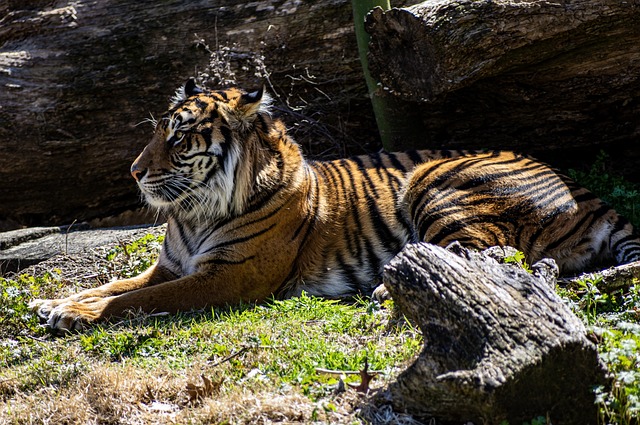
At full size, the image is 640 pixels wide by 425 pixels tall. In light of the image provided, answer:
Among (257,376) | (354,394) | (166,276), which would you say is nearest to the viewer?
(354,394)

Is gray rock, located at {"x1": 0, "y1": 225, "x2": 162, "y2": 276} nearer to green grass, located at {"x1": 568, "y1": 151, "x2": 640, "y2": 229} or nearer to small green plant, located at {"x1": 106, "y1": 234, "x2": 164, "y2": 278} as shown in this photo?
small green plant, located at {"x1": 106, "y1": 234, "x2": 164, "y2": 278}

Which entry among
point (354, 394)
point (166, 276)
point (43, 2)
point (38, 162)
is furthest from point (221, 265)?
point (43, 2)

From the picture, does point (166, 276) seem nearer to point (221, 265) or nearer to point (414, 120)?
point (221, 265)

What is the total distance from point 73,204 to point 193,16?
2.15 metres

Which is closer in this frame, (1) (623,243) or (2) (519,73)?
(1) (623,243)

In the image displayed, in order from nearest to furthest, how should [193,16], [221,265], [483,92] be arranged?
[221,265]
[483,92]
[193,16]

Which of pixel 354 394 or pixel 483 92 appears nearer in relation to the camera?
pixel 354 394

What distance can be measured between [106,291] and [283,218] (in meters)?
1.30

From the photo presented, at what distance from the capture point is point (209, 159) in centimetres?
571

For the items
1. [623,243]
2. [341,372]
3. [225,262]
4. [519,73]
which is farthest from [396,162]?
[341,372]

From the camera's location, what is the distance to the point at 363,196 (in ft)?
20.0

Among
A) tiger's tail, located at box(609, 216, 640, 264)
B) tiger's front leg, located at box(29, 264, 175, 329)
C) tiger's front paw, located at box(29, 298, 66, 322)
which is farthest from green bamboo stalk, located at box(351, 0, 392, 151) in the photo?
tiger's front paw, located at box(29, 298, 66, 322)

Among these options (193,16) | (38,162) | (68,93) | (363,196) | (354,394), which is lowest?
(354,394)

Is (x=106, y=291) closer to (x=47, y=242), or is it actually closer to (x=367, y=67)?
Answer: (x=47, y=242)
